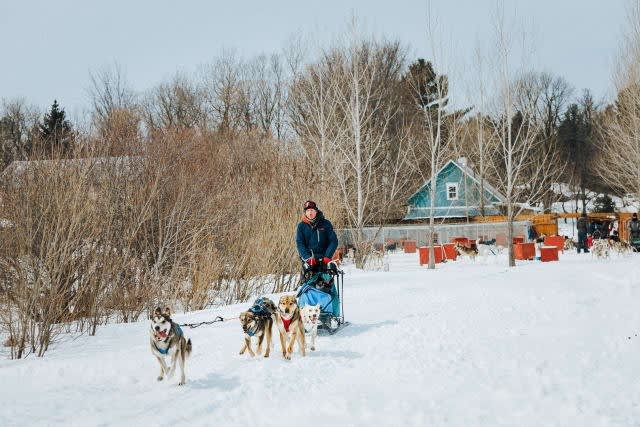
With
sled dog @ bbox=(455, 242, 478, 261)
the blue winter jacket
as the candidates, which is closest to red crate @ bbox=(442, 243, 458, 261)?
sled dog @ bbox=(455, 242, 478, 261)

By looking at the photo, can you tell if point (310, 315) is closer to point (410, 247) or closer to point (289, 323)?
point (289, 323)

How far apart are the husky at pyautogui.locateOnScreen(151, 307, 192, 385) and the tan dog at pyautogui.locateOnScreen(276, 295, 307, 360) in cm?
124

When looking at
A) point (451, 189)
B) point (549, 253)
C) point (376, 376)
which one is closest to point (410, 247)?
point (549, 253)

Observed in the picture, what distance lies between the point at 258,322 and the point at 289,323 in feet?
1.15

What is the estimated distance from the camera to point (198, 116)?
54.6 metres

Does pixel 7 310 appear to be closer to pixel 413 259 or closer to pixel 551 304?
pixel 551 304

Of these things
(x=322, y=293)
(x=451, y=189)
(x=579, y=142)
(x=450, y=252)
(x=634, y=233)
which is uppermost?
(x=579, y=142)

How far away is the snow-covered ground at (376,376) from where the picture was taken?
5.52 metres

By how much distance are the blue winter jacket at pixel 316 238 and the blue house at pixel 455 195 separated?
33.0 metres

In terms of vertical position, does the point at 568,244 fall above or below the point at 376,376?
above

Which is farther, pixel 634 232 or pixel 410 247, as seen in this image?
pixel 410 247

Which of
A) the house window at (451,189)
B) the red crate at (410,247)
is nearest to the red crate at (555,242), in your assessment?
the red crate at (410,247)

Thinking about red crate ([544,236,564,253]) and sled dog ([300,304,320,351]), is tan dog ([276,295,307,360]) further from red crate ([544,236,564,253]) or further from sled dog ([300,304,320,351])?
red crate ([544,236,564,253])

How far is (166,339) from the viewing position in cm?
600
